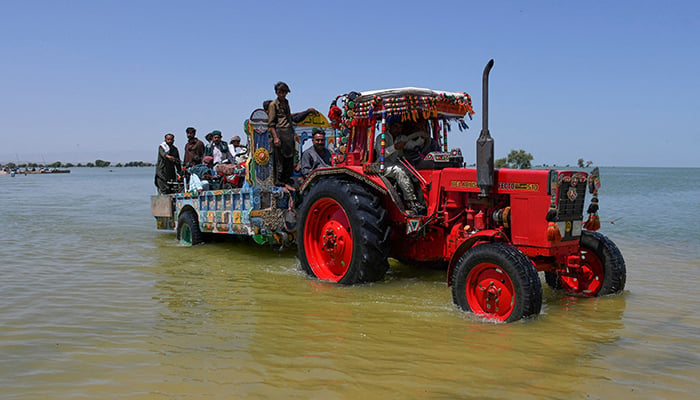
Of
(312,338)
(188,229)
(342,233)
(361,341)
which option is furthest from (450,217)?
(188,229)

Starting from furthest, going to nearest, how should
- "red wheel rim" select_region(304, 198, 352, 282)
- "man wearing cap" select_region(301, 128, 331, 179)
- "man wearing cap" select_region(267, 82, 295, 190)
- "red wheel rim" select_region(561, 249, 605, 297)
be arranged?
"man wearing cap" select_region(301, 128, 331, 179)
"man wearing cap" select_region(267, 82, 295, 190)
"red wheel rim" select_region(304, 198, 352, 282)
"red wheel rim" select_region(561, 249, 605, 297)

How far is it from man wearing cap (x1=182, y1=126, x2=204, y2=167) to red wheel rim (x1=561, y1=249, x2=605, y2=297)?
7866 mm

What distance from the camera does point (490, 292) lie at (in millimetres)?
5105

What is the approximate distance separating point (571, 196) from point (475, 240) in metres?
Result: 0.97

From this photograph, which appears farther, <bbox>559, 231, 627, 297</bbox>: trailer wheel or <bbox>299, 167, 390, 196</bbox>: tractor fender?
<bbox>299, 167, 390, 196</bbox>: tractor fender

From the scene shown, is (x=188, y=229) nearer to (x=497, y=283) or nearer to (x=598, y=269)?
(x=497, y=283)

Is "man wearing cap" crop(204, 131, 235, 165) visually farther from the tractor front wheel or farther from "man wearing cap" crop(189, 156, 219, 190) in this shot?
the tractor front wheel

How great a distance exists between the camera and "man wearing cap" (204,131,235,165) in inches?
430

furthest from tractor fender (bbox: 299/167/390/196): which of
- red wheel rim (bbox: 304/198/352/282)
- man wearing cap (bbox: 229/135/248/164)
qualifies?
man wearing cap (bbox: 229/135/248/164)

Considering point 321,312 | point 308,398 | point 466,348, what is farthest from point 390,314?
point 308,398

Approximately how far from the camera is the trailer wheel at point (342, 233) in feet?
20.4

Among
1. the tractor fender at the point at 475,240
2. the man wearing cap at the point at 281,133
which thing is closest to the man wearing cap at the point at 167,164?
the man wearing cap at the point at 281,133

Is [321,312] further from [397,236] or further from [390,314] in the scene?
[397,236]

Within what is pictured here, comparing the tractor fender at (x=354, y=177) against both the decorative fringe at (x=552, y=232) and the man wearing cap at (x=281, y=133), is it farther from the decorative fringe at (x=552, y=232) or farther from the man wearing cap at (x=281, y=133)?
the decorative fringe at (x=552, y=232)
